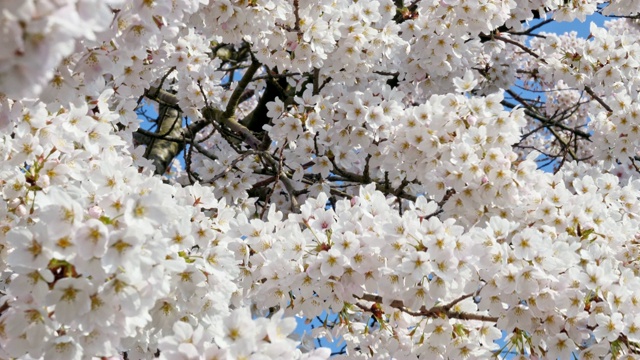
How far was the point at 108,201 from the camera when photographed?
1970 mm

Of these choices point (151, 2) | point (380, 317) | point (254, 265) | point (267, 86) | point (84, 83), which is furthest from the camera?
point (267, 86)

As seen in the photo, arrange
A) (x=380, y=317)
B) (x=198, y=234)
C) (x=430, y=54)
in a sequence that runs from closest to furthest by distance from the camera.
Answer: (x=198, y=234), (x=380, y=317), (x=430, y=54)

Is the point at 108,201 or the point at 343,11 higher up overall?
the point at 343,11

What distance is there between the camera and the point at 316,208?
3.02 m

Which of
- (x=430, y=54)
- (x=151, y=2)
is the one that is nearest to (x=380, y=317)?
(x=151, y=2)

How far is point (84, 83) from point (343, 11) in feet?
6.60

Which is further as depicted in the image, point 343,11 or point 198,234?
point 343,11

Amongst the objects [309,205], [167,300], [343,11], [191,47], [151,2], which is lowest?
[167,300]

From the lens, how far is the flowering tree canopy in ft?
6.25

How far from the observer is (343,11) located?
4008 millimetres

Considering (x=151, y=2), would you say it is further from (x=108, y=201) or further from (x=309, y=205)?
(x=309, y=205)

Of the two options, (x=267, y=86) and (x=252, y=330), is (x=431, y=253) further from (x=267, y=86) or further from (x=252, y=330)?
(x=267, y=86)

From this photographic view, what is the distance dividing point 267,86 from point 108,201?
4948 mm

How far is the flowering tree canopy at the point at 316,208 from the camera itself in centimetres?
191
